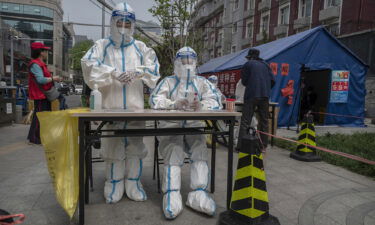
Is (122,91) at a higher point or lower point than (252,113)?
higher

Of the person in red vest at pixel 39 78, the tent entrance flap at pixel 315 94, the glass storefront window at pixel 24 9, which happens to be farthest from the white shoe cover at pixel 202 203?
the glass storefront window at pixel 24 9

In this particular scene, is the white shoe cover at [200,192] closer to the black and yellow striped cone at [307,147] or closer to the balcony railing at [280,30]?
the black and yellow striped cone at [307,147]

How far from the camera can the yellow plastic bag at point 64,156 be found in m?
2.02

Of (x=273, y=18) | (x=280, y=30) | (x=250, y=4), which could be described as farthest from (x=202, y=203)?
(x=250, y=4)

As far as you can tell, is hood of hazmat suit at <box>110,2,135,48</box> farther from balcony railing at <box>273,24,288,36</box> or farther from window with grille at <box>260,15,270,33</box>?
window with grille at <box>260,15,270,33</box>

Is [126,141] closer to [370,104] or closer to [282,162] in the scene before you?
[282,162]

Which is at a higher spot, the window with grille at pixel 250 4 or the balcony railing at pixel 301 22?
the window with grille at pixel 250 4

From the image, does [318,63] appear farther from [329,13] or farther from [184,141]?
[329,13]

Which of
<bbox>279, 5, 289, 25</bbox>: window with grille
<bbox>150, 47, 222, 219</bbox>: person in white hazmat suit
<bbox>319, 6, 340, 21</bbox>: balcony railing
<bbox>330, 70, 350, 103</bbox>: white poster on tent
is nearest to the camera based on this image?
<bbox>150, 47, 222, 219</bbox>: person in white hazmat suit

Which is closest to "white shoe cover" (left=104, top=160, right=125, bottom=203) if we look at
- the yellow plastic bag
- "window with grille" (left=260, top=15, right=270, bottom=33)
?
the yellow plastic bag

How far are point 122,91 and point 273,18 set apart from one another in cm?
2214

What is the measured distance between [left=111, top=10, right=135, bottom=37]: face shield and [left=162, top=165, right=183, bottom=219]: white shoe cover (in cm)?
141

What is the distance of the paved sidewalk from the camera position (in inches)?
90.4

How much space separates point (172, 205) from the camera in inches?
88.2
